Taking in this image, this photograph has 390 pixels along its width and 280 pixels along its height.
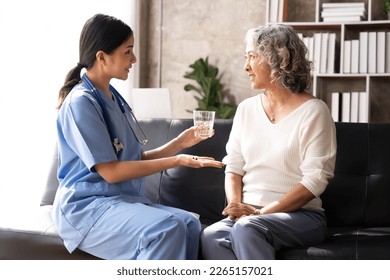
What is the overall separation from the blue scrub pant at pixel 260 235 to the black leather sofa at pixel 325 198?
0.05 meters

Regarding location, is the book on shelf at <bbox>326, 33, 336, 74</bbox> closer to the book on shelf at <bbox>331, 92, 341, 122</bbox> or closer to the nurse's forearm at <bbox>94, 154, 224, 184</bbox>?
the book on shelf at <bbox>331, 92, 341, 122</bbox>

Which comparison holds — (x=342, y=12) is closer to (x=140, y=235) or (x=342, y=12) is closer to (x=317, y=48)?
(x=317, y=48)

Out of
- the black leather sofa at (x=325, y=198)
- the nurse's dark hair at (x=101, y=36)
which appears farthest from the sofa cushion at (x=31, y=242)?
the nurse's dark hair at (x=101, y=36)

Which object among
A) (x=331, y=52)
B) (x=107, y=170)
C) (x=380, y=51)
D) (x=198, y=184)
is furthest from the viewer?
(x=331, y=52)

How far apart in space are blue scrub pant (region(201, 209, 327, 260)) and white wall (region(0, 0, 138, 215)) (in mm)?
1985

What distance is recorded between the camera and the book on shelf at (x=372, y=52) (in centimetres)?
486

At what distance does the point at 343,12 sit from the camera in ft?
16.1

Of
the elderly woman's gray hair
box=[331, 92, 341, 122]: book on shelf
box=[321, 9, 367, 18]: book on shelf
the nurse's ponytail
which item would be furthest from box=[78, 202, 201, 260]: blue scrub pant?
box=[321, 9, 367, 18]: book on shelf

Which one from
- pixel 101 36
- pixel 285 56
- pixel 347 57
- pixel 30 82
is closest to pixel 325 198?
pixel 285 56

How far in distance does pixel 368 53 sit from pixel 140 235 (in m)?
3.11

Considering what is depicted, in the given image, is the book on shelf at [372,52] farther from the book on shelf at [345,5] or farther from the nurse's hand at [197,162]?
the nurse's hand at [197,162]

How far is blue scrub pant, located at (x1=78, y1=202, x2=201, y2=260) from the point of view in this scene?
7.51 ft
